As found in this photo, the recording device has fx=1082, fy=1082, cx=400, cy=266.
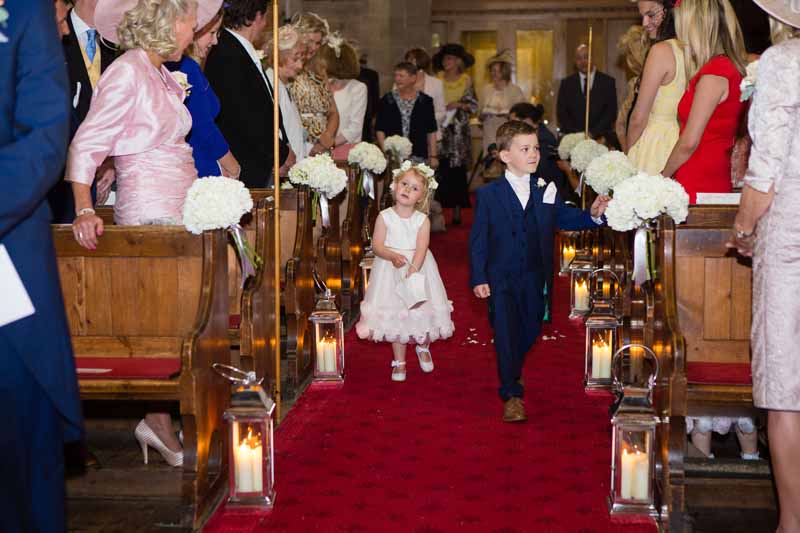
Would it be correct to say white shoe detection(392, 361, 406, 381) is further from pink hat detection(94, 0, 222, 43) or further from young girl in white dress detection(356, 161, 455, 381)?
pink hat detection(94, 0, 222, 43)

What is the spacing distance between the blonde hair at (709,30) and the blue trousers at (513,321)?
143 centimetres

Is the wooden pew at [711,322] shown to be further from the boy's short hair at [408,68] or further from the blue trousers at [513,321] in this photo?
the boy's short hair at [408,68]

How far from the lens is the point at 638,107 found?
19.7ft

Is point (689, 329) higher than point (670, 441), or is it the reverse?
point (689, 329)

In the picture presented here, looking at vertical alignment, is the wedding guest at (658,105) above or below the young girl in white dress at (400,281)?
above

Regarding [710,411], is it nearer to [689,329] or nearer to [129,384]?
[689,329]

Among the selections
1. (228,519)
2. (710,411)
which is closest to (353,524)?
(228,519)

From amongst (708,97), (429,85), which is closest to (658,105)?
(708,97)

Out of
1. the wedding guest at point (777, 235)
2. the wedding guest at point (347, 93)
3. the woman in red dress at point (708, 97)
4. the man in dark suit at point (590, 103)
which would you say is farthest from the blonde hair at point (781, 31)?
the man in dark suit at point (590, 103)

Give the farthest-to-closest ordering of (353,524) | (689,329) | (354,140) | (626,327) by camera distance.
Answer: (354,140)
(626,327)
(689,329)
(353,524)

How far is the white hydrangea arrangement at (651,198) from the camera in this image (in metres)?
4.50

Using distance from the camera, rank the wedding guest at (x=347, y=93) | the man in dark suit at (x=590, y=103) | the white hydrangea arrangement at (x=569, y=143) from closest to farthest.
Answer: the white hydrangea arrangement at (x=569, y=143) → the wedding guest at (x=347, y=93) → the man in dark suit at (x=590, y=103)

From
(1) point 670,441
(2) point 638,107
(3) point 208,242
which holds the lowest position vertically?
(1) point 670,441

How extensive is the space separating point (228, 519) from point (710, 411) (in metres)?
2.18
